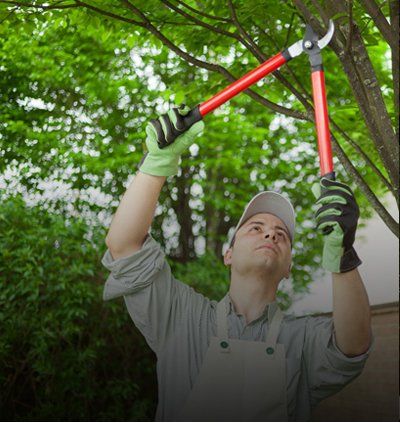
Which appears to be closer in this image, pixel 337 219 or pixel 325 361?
pixel 337 219

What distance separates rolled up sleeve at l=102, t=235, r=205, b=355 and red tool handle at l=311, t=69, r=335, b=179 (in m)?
0.48

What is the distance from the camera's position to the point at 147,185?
4.90 feet

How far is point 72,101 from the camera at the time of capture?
5.31 metres

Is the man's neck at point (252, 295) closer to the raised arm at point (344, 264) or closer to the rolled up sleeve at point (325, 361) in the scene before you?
the rolled up sleeve at point (325, 361)

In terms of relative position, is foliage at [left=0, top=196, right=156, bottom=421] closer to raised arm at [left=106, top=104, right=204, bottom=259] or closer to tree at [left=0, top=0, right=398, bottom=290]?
tree at [left=0, top=0, right=398, bottom=290]

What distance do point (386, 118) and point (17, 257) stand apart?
2805mm

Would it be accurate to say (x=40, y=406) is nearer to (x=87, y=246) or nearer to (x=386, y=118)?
(x=87, y=246)

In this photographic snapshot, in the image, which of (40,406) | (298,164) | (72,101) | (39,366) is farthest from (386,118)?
(298,164)

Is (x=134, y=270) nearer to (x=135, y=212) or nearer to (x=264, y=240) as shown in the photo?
(x=135, y=212)

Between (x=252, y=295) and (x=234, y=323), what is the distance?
92 millimetres

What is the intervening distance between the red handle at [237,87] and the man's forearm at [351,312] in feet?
1.63

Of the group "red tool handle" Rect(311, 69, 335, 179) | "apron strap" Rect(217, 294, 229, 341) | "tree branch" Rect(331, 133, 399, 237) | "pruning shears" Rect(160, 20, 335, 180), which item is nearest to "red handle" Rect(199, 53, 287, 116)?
"pruning shears" Rect(160, 20, 335, 180)

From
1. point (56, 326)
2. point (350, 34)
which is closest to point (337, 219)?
point (350, 34)

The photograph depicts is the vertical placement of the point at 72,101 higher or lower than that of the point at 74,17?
higher
